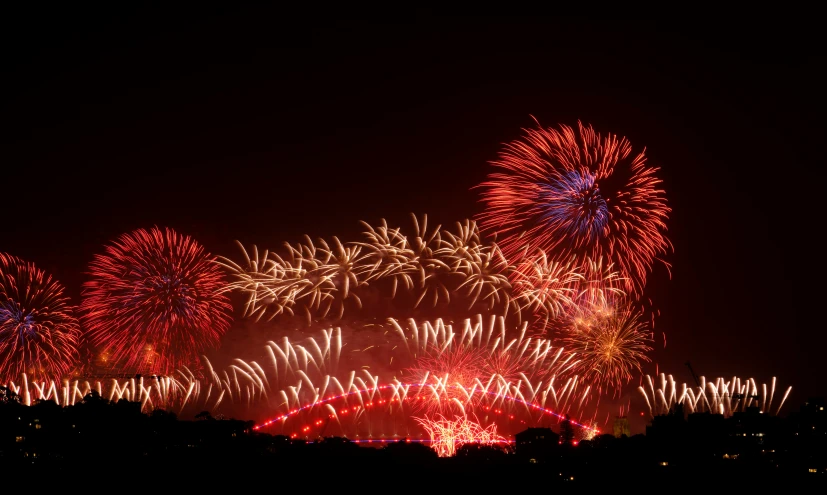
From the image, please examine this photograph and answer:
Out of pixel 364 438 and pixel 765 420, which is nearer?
pixel 765 420

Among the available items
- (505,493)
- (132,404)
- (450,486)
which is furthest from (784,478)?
(132,404)

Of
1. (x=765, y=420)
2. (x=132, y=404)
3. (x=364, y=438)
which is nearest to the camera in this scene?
(x=132, y=404)

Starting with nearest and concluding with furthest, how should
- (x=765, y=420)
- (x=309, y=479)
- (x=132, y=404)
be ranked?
1. (x=309, y=479)
2. (x=132, y=404)
3. (x=765, y=420)

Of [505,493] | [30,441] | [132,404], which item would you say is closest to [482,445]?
[505,493]

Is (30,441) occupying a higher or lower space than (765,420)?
lower

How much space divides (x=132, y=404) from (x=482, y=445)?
84.0 feet

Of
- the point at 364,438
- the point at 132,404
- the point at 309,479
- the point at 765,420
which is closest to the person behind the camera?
the point at 309,479

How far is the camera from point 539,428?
67.5 meters

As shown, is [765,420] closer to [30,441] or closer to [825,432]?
[825,432]

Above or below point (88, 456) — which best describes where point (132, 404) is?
above

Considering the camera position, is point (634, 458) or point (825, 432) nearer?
point (634, 458)

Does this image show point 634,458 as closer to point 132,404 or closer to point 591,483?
point 591,483

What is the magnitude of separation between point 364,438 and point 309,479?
34.9 meters

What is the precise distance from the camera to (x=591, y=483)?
53.8 meters
